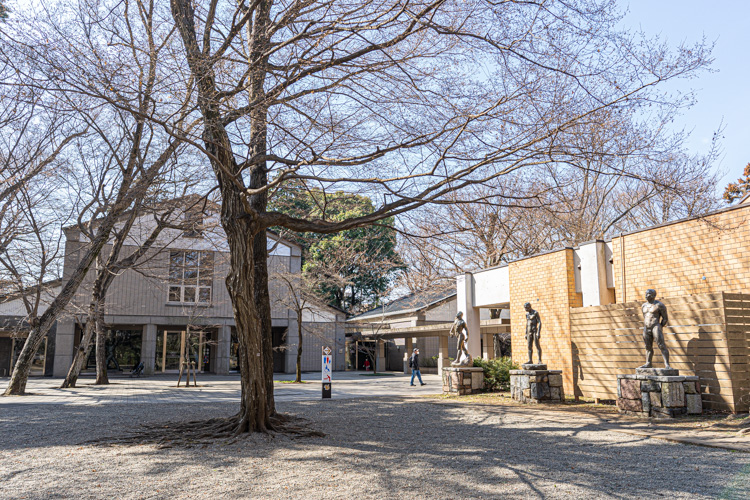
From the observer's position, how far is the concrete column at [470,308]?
67.4ft

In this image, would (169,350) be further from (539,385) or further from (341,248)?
(539,385)

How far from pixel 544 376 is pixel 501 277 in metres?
5.70

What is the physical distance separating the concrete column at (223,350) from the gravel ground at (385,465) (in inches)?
755

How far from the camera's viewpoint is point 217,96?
297 inches

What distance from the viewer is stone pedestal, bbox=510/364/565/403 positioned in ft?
44.0

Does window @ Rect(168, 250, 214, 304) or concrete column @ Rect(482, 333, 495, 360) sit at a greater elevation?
window @ Rect(168, 250, 214, 304)

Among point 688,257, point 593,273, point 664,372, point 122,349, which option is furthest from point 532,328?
point 122,349

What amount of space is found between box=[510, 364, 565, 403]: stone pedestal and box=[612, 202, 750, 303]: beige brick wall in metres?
2.58

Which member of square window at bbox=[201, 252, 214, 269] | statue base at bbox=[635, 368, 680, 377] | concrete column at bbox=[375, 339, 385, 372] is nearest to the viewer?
statue base at bbox=[635, 368, 680, 377]

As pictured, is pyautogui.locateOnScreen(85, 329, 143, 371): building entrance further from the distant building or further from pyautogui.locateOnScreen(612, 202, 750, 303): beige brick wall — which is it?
pyautogui.locateOnScreen(612, 202, 750, 303): beige brick wall

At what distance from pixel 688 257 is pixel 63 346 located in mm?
27017

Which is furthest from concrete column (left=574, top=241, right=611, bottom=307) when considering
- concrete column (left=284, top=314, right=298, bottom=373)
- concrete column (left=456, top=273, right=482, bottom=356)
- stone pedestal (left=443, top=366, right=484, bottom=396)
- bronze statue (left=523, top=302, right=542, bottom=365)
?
concrete column (left=284, top=314, right=298, bottom=373)

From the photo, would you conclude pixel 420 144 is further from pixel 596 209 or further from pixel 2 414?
pixel 596 209

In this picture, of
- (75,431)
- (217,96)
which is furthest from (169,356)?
(217,96)
